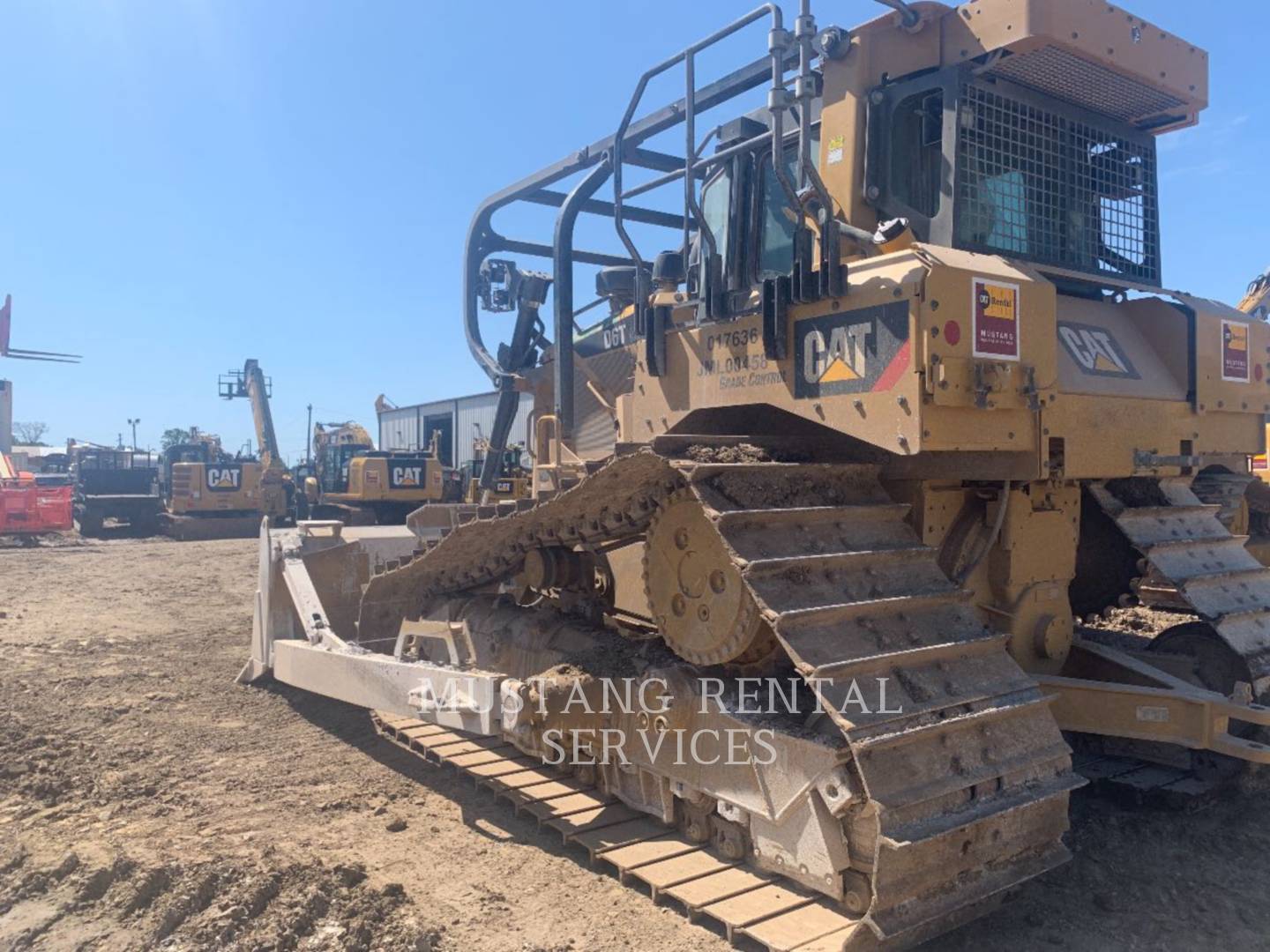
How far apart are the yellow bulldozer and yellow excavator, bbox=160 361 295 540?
64.6 feet

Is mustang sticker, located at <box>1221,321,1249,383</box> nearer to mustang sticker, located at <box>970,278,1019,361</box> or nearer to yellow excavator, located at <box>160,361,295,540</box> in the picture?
mustang sticker, located at <box>970,278,1019,361</box>

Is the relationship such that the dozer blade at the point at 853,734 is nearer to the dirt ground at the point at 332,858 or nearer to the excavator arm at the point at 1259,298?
the dirt ground at the point at 332,858

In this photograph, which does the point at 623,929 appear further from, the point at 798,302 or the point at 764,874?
the point at 798,302

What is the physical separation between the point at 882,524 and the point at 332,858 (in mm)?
2481

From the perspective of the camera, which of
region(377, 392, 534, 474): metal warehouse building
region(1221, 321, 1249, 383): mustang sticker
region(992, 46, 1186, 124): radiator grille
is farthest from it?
region(377, 392, 534, 474): metal warehouse building

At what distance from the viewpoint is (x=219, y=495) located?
24.2 m

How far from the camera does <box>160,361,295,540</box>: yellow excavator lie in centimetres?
2377

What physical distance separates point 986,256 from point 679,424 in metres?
1.49

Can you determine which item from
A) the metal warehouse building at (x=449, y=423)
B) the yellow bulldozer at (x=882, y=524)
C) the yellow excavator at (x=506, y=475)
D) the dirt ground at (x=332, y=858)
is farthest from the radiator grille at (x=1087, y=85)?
the metal warehouse building at (x=449, y=423)

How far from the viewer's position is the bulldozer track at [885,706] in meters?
3.01

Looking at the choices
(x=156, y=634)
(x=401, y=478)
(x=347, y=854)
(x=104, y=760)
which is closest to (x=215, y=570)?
(x=156, y=634)

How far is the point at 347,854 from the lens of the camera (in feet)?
13.5

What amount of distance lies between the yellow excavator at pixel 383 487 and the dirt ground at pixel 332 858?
16.6 meters

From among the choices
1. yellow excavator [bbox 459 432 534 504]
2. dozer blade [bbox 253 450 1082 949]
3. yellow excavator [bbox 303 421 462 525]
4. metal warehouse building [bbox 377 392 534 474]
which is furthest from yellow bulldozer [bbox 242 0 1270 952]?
metal warehouse building [bbox 377 392 534 474]
